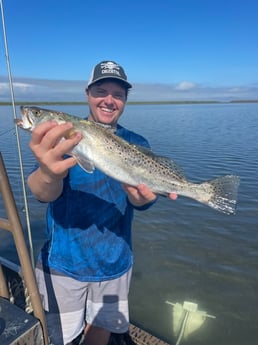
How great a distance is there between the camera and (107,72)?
4016mm

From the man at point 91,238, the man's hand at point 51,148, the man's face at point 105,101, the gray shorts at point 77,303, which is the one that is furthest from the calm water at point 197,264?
the man's hand at point 51,148

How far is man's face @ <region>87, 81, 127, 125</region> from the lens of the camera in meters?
4.05

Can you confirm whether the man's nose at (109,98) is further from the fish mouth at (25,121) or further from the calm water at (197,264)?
the calm water at (197,264)

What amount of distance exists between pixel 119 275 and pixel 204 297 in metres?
3.99

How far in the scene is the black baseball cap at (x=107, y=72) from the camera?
400 centimetres

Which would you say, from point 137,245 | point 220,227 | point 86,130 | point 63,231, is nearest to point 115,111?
point 86,130

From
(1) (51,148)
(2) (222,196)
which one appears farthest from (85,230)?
(2) (222,196)

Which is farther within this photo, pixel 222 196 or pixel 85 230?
pixel 222 196

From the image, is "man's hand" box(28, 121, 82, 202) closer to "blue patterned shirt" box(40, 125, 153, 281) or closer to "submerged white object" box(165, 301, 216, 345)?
"blue patterned shirt" box(40, 125, 153, 281)

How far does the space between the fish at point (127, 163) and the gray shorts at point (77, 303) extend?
4.29 feet

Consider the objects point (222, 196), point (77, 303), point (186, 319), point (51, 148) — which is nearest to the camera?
point (51, 148)

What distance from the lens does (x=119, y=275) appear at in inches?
158

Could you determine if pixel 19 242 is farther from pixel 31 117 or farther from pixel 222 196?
pixel 222 196

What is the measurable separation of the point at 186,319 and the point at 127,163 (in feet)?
13.3
